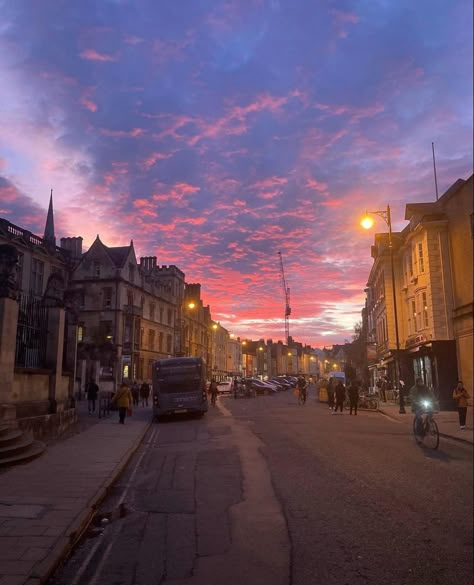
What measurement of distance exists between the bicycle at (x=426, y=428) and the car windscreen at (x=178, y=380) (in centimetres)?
1353

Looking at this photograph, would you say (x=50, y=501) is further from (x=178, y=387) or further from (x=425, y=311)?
(x=425, y=311)

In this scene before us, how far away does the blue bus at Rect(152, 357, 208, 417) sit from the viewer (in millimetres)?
24266

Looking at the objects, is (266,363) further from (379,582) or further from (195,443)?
(379,582)

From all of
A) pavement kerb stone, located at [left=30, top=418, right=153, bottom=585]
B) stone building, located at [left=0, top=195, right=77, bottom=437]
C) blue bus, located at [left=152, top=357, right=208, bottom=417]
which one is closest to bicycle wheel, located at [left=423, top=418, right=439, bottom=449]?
pavement kerb stone, located at [left=30, top=418, right=153, bottom=585]

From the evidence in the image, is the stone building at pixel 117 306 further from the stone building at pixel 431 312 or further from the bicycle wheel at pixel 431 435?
the bicycle wheel at pixel 431 435

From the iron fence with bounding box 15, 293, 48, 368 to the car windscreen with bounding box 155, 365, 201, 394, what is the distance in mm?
8986

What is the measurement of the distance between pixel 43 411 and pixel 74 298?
16.5 feet

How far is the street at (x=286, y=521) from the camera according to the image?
486cm

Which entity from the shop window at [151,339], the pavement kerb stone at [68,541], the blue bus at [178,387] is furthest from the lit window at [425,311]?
the shop window at [151,339]

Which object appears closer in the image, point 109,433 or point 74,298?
point 109,433

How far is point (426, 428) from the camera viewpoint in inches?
507

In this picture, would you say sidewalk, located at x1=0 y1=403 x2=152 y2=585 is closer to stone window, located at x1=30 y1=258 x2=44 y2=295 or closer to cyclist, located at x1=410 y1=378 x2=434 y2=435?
cyclist, located at x1=410 y1=378 x2=434 y2=435

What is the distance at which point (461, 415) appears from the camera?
16.0 meters

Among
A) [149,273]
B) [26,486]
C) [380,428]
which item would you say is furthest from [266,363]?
[26,486]
